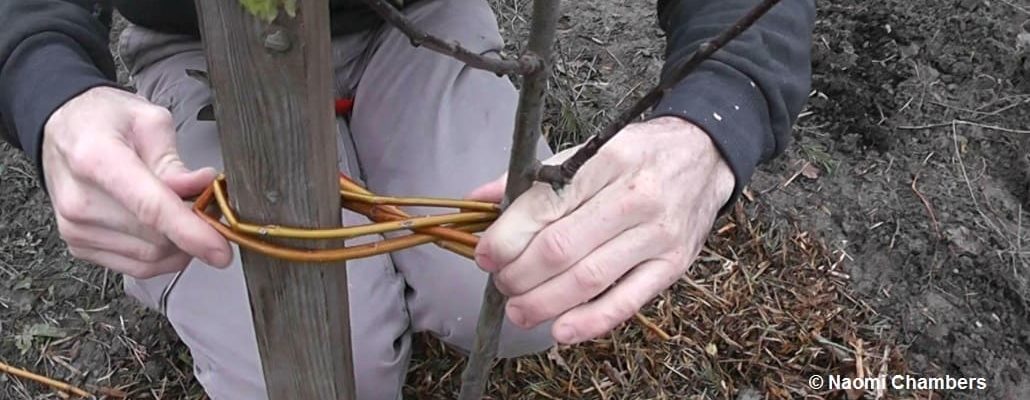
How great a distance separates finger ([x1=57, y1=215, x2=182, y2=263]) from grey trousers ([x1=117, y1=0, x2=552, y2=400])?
0.35m

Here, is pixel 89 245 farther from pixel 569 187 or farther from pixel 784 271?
pixel 784 271

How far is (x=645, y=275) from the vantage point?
0.86m

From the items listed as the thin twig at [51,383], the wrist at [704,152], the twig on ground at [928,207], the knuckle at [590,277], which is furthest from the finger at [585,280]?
the twig on ground at [928,207]

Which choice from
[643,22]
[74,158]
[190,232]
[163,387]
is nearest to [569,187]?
[190,232]

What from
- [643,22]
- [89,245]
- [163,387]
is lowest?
[163,387]

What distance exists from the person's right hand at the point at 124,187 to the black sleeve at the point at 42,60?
49mm

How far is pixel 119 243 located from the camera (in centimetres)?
88

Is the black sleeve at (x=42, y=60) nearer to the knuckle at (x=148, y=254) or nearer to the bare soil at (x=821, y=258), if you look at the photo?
the knuckle at (x=148, y=254)

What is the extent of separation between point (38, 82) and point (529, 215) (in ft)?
1.82

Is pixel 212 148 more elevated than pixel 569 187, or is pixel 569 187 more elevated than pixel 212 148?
pixel 569 187

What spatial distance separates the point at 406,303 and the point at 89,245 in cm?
51

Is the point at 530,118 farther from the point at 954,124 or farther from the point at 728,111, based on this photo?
the point at 954,124

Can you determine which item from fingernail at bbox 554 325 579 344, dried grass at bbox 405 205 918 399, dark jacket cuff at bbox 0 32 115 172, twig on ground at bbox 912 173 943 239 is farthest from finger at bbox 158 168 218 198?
twig on ground at bbox 912 173 943 239

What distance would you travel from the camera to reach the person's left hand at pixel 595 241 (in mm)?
812
